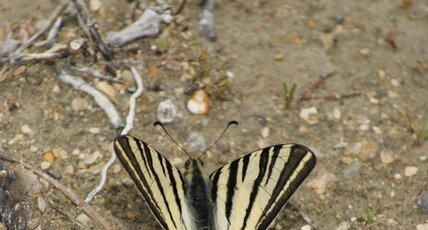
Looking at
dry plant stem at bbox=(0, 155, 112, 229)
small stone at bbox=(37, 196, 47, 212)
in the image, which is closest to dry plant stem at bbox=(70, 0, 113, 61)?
dry plant stem at bbox=(0, 155, 112, 229)

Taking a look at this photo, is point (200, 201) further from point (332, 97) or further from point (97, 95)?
point (332, 97)

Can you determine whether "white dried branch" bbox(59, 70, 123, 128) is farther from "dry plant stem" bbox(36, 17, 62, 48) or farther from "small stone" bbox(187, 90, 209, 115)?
"small stone" bbox(187, 90, 209, 115)

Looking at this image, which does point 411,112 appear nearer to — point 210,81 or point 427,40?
point 427,40

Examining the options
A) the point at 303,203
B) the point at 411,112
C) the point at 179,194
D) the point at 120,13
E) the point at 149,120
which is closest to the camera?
the point at 179,194

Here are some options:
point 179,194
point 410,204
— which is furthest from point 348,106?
point 179,194

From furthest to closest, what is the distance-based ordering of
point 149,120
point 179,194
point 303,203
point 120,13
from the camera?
point 120,13 < point 149,120 < point 303,203 < point 179,194

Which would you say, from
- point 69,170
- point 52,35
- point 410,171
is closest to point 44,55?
point 52,35
